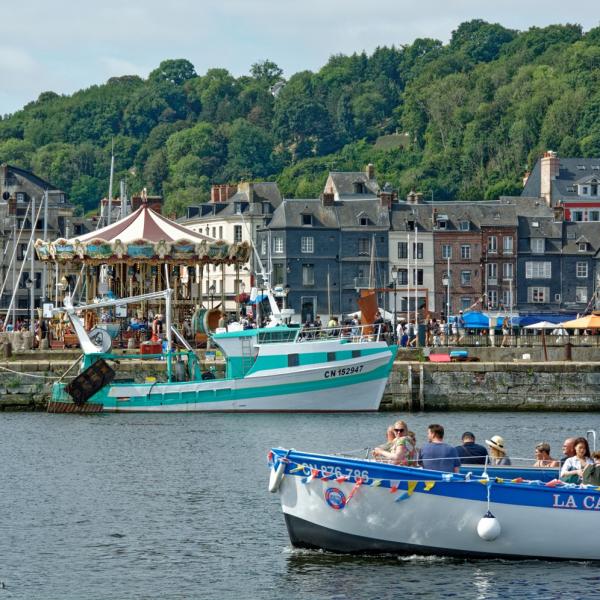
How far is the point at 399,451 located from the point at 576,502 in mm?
3196

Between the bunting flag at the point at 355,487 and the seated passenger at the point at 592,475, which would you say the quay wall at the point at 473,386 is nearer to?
the seated passenger at the point at 592,475

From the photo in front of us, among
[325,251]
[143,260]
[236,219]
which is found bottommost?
[143,260]

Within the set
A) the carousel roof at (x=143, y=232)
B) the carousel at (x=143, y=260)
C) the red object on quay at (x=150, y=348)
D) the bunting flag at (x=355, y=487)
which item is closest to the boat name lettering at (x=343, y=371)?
the red object on quay at (x=150, y=348)

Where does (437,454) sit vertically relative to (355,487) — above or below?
above

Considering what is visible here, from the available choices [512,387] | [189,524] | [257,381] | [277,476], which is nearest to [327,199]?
[257,381]

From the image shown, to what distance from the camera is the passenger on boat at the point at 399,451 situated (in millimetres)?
29359

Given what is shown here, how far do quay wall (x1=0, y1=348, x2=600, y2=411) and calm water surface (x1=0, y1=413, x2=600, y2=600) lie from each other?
4.25 meters

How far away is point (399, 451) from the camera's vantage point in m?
Result: 29.4

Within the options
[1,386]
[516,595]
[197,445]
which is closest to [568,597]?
[516,595]

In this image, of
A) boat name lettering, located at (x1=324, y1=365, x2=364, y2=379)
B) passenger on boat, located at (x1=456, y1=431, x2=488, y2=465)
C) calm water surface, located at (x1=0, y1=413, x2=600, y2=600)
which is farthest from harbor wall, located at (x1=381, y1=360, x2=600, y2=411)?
passenger on boat, located at (x1=456, y1=431, x2=488, y2=465)

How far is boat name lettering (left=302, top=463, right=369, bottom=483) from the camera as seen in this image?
94.6 feet

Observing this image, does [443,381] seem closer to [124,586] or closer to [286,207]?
[124,586]

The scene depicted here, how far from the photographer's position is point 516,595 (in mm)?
27328

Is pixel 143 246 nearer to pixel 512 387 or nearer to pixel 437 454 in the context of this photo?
pixel 512 387
